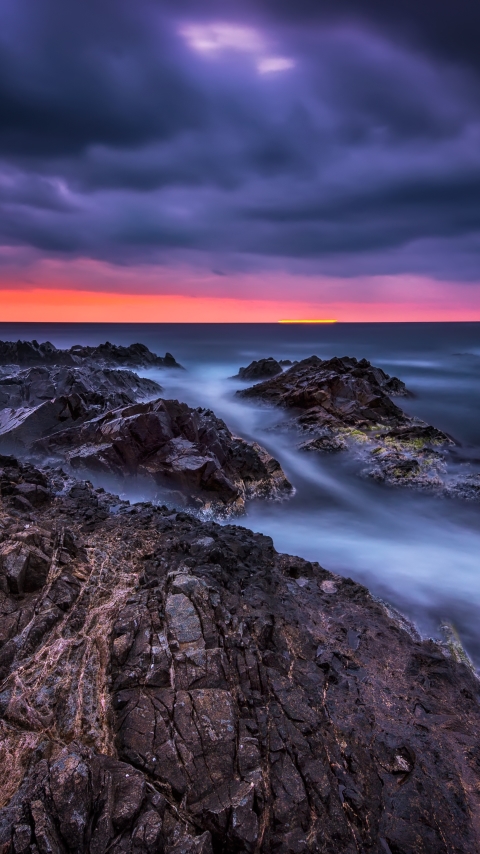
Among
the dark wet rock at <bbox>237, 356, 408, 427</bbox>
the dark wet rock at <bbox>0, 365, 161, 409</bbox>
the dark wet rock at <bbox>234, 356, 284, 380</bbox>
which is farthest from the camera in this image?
the dark wet rock at <bbox>234, 356, 284, 380</bbox>

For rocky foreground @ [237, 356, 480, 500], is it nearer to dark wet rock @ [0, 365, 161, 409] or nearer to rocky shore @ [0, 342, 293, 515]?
rocky shore @ [0, 342, 293, 515]

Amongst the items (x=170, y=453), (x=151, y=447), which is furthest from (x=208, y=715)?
(x=151, y=447)

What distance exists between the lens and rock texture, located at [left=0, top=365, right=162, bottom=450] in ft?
45.6

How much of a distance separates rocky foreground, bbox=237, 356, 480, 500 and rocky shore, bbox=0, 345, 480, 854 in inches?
356

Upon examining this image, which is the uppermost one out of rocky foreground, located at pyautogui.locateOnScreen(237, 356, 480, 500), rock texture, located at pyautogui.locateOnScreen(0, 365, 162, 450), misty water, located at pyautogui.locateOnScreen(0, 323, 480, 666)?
rock texture, located at pyautogui.locateOnScreen(0, 365, 162, 450)

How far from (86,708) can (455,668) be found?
16.4 ft

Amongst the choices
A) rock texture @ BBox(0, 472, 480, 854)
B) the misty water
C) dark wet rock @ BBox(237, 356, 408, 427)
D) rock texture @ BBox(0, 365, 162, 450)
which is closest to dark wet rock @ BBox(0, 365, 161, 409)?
rock texture @ BBox(0, 365, 162, 450)

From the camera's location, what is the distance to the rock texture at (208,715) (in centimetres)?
371

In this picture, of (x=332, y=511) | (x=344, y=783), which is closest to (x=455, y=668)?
(x=344, y=783)

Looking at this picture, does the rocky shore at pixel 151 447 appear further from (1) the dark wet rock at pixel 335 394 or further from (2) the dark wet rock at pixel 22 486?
(1) the dark wet rock at pixel 335 394

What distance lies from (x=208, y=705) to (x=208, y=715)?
0.31 feet

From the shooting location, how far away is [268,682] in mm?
5055

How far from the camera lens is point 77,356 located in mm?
34438

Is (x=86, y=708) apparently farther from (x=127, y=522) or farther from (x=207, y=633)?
(x=127, y=522)
